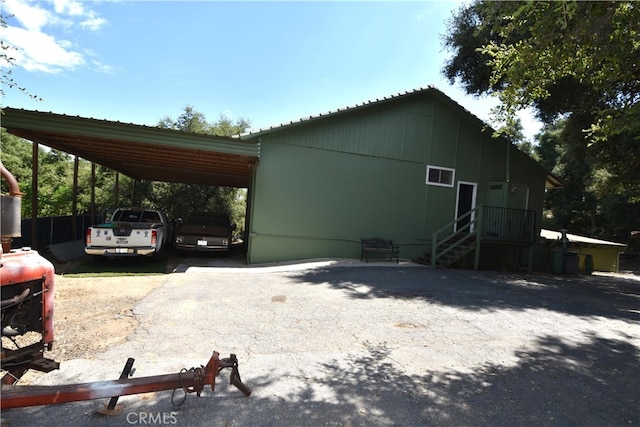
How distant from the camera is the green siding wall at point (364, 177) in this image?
11.3 meters

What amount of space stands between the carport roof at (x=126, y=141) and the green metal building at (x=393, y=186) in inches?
45.7

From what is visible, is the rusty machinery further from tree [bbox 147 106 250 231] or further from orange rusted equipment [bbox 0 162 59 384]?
tree [bbox 147 106 250 231]

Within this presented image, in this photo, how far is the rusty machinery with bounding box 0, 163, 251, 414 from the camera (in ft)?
8.01

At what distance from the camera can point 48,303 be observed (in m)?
3.04

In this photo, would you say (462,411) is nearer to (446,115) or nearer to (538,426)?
(538,426)

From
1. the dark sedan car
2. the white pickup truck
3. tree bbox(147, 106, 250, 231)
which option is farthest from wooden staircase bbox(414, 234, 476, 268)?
tree bbox(147, 106, 250, 231)

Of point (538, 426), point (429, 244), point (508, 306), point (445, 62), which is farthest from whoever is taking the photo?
point (445, 62)

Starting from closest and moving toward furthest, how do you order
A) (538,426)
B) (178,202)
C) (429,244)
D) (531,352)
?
(538,426), (531,352), (429,244), (178,202)

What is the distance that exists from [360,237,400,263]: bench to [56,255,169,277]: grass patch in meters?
6.22

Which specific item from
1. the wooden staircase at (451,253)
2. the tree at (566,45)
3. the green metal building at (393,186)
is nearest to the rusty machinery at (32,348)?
the tree at (566,45)

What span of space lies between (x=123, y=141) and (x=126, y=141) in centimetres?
15

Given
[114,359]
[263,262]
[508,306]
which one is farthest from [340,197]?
[114,359]

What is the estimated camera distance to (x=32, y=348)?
286 cm

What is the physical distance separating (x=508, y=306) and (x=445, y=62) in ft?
41.2
